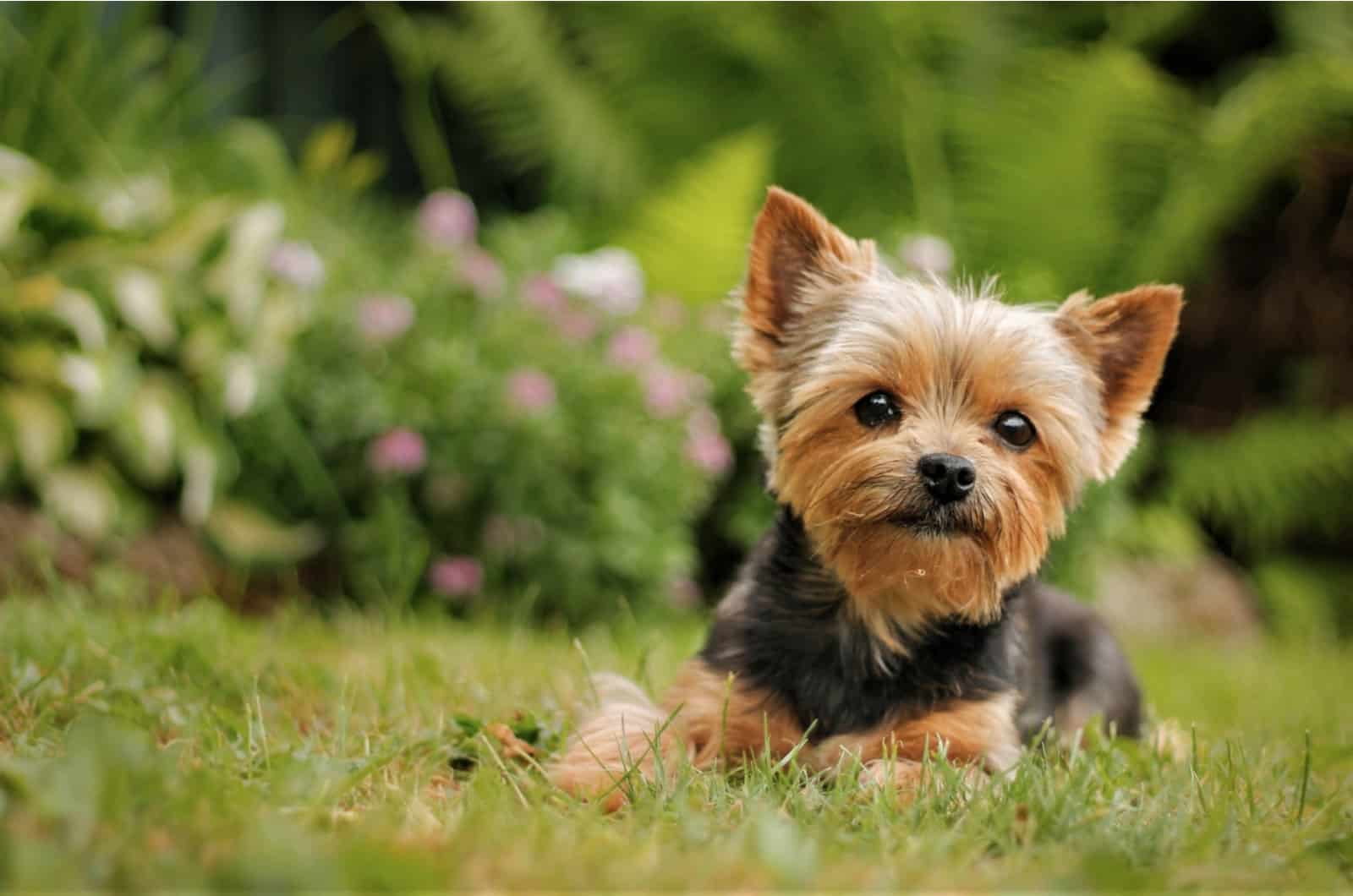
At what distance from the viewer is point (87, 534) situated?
19.2 ft

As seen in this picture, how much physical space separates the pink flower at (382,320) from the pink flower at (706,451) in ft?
4.82

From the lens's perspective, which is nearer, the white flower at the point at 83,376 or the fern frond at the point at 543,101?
the white flower at the point at 83,376

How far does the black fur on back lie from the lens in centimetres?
349

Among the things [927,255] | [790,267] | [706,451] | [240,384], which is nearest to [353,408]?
[240,384]

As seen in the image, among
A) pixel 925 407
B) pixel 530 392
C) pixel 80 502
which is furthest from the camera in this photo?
pixel 530 392

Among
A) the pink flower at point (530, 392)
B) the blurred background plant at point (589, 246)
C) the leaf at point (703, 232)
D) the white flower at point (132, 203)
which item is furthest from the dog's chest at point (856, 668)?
the leaf at point (703, 232)

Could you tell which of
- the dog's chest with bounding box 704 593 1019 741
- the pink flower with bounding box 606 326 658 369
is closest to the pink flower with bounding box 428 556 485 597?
the pink flower with bounding box 606 326 658 369

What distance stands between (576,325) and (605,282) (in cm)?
26

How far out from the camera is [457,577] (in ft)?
20.3

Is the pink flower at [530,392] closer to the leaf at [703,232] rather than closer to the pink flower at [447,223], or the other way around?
the pink flower at [447,223]

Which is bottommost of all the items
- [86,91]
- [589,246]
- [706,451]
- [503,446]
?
[706,451]

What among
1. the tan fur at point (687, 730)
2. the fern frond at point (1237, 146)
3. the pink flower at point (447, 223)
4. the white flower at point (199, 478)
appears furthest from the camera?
the fern frond at point (1237, 146)

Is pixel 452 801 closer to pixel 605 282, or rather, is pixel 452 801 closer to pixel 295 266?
pixel 605 282

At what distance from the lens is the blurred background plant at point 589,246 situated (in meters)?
6.17
